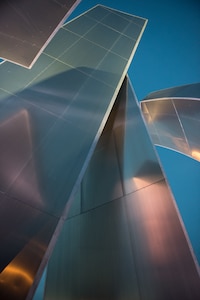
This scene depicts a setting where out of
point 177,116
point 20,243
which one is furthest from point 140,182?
point 177,116

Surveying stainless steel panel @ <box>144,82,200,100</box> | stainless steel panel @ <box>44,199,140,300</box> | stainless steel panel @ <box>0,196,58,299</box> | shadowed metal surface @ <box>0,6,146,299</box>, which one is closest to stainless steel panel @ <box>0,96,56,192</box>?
shadowed metal surface @ <box>0,6,146,299</box>

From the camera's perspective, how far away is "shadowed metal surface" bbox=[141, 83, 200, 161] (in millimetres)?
10562

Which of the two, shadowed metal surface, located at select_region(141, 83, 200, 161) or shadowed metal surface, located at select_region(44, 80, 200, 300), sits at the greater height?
shadowed metal surface, located at select_region(141, 83, 200, 161)

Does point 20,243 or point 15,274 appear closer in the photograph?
point 15,274

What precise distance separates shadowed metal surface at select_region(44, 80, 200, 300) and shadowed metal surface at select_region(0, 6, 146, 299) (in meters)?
1.28

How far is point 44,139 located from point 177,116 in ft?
27.7

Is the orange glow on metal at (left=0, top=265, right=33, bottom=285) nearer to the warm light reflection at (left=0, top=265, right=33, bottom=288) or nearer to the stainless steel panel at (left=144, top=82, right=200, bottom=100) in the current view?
the warm light reflection at (left=0, top=265, right=33, bottom=288)

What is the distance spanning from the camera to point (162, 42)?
38.1 meters

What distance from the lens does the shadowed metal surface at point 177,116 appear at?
34.7ft

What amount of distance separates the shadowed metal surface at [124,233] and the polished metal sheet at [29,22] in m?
4.17

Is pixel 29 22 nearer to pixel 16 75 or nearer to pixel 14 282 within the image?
pixel 16 75

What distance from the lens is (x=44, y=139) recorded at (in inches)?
204

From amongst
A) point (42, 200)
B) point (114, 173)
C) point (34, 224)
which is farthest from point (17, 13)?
point (114, 173)

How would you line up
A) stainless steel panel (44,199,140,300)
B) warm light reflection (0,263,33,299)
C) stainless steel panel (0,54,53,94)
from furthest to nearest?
stainless steel panel (0,54,53,94) < stainless steel panel (44,199,140,300) < warm light reflection (0,263,33,299)
